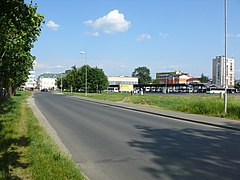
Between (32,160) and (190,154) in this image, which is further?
(190,154)

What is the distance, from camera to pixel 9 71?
Answer: 22.0m

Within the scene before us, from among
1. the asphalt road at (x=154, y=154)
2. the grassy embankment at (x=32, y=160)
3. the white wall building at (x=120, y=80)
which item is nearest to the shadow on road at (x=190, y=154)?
the asphalt road at (x=154, y=154)

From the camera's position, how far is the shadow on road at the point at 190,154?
6.95 metres

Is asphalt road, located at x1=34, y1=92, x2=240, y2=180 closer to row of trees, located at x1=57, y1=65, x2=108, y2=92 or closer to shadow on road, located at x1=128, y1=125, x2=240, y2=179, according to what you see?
shadow on road, located at x1=128, y1=125, x2=240, y2=179

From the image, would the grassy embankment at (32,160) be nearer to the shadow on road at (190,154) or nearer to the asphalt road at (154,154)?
the asphalt road at (154,154)

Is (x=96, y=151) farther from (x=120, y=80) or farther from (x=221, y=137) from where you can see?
(x=120, y=80)

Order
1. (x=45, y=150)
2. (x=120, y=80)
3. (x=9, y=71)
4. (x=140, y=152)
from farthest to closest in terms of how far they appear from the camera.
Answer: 1. (x=120, y=80)
2. (x=9, y=71)
3. (x=140, y=152)
4. (x=45, y=150)

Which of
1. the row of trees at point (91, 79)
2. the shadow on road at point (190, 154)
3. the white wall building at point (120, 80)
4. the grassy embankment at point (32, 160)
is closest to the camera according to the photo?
the grassy embankment at point (32, 160)

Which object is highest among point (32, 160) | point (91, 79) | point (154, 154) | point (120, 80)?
point (120, 80)

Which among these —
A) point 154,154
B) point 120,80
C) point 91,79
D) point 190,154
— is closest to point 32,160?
point 154,154

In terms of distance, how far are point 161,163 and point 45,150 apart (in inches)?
123

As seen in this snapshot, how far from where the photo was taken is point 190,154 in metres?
8.93

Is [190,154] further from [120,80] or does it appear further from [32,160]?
[120,80]

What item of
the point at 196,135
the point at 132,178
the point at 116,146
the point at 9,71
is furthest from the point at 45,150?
the point at 9,71
